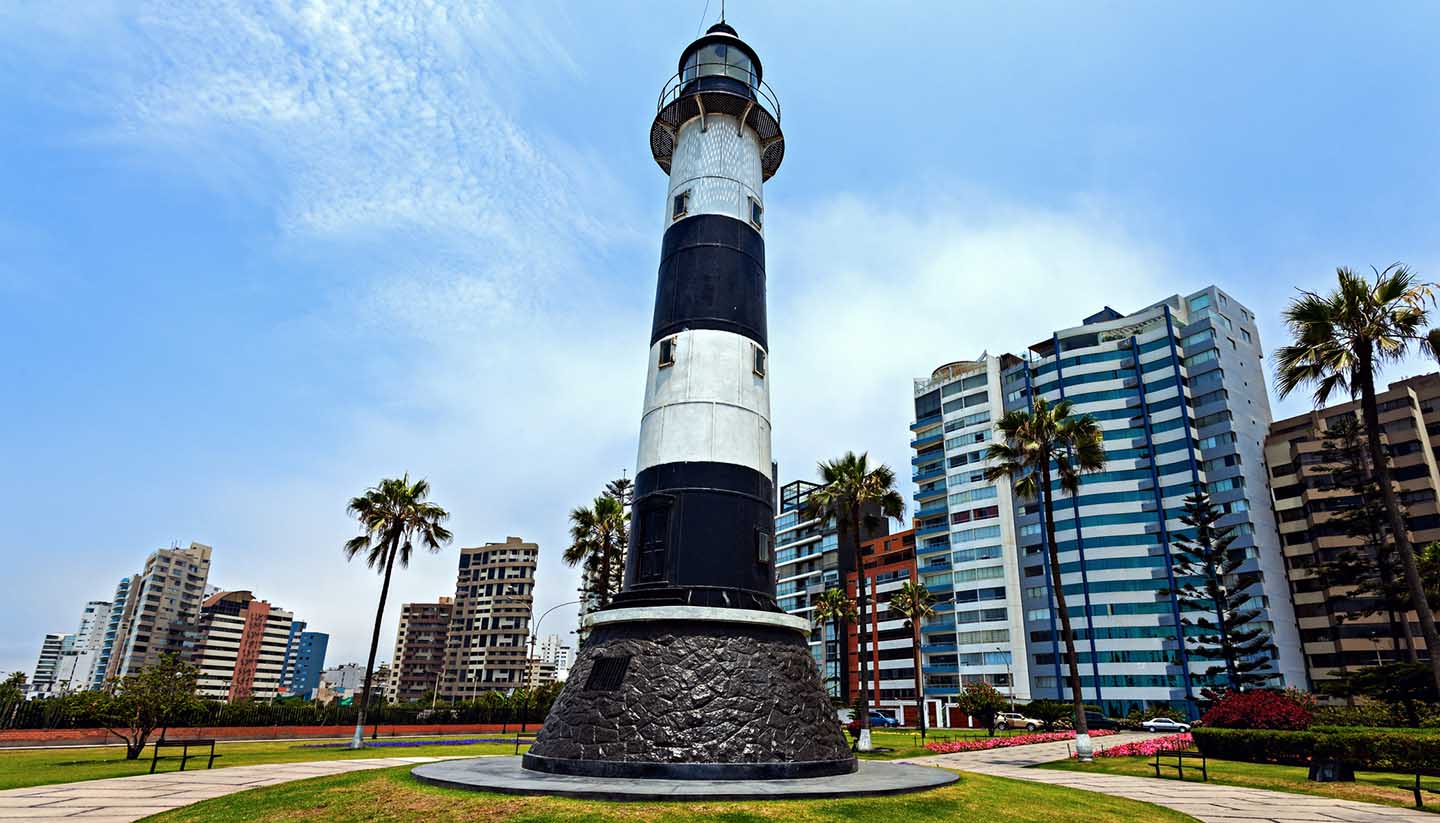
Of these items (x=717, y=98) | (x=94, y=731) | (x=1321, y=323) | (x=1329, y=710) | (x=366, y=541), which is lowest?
(x=94, y=731)

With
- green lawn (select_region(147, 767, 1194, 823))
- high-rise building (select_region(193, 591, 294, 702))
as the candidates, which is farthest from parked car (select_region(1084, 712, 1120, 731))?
high-rise building (select_region(193, 591, 294, 702))

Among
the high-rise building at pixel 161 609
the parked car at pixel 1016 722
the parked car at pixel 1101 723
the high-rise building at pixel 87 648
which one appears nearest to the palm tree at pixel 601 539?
the parked car at pixel 1016 722

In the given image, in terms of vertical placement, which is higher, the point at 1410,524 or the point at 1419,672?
the point at 1410,524

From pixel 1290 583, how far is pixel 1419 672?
125 feet

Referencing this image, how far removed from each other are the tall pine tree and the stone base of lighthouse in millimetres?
58243

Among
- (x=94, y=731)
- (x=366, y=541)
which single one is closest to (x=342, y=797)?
(x=366, y=541)

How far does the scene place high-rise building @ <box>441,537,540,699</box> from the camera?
388ft

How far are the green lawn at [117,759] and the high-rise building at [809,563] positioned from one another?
7967 cm

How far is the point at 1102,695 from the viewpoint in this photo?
77375 millimetres

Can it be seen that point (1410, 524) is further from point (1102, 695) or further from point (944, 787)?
point (944, 787)

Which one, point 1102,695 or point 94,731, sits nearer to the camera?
point 94,731

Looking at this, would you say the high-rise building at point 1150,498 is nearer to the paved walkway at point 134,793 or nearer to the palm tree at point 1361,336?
the palm tree at point 1361,336

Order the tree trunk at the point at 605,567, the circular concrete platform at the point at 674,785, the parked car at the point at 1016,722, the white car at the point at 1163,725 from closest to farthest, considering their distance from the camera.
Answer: the circular concrete platform at the point at 674,785, the tree trunk at the point at 605,567, the white car at the point at 1163,725, the parked car at the point at 1016,722

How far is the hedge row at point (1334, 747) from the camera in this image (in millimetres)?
20750
